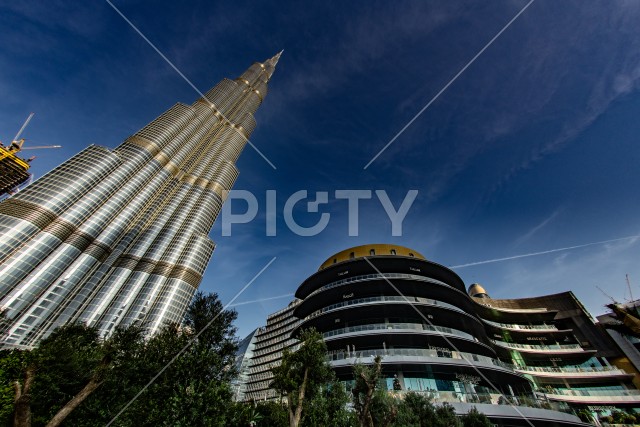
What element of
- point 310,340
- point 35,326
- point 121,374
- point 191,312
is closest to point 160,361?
point 121,374

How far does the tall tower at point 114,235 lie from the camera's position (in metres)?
83.5

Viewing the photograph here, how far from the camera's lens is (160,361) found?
23.3m

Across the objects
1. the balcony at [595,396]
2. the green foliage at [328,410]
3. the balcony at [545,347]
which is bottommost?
the green foliage at [328,410]

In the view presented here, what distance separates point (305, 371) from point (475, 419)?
1645 cm

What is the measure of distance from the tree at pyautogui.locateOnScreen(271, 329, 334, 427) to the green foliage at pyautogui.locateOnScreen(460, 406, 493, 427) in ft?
43.7

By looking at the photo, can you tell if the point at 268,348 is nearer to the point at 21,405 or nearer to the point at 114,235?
the point at 114,235

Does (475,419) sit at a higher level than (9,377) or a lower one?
lower

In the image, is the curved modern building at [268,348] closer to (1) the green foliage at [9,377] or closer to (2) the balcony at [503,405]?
(1) the green foliage at [9,377]

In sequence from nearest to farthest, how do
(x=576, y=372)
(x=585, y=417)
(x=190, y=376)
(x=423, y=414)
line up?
1. (x=190, y=376)
2. (x=423, y=414)
3. (x=585, y=417)
4. (x=576, y=372)

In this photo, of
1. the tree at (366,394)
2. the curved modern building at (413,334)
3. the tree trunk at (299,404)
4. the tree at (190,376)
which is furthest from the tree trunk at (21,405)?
the curved modern building at (413,334)

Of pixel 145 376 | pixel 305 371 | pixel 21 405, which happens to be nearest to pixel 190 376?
pixel 145 376

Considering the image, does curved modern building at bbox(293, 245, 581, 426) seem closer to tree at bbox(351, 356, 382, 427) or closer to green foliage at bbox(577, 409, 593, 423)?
green foliage at bbox(577, 409, 593, 423)

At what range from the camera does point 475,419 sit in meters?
24.6

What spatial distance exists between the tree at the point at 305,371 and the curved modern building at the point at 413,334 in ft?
24.5
